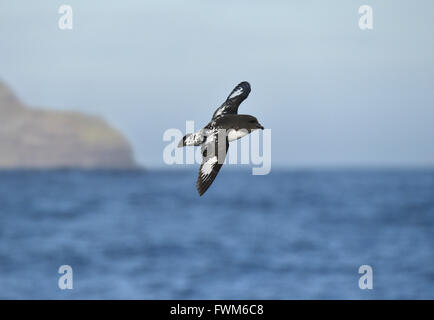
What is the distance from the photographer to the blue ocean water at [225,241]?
106 ft

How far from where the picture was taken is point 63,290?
30.2 metres

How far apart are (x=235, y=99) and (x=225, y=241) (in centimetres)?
3576

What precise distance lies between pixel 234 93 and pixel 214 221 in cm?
4235

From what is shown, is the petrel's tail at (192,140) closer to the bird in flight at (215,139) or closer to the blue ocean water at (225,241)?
the bird in flight at (215,139)

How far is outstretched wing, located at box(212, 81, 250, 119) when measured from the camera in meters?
5.44

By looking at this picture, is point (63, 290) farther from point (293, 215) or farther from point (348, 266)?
point (293, 215)

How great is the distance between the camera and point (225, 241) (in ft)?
134

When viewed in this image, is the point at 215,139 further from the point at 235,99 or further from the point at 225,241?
the point at 225,241

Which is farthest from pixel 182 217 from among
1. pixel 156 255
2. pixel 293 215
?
pixel 156 255

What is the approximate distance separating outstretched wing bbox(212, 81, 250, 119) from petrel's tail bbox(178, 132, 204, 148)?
24.0 inches

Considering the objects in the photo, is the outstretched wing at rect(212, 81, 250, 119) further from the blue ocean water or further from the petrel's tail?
the blue ocean water

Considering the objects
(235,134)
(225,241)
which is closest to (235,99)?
(235,134)

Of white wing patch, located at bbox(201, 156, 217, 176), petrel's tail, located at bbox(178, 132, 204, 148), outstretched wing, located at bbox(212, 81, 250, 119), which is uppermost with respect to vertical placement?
outstretched wing, located at bbox(212, 81, 250, 119)

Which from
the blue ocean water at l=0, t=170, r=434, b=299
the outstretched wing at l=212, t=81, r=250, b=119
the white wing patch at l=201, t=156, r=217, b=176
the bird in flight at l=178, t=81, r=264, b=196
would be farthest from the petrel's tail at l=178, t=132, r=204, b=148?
the blue ocean water at l=0, t=170, r=434, b=299
